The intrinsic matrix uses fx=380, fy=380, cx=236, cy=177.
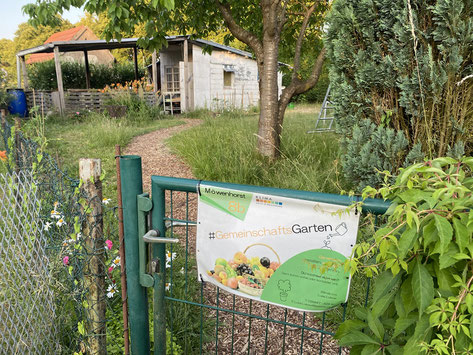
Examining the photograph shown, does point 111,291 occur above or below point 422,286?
below

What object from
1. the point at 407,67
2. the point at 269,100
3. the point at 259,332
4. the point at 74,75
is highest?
the point at 74,75

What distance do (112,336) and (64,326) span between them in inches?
13.5

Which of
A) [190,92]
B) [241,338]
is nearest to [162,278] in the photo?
[241,338]

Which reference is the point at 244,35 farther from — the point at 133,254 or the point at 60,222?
the point at 133,254

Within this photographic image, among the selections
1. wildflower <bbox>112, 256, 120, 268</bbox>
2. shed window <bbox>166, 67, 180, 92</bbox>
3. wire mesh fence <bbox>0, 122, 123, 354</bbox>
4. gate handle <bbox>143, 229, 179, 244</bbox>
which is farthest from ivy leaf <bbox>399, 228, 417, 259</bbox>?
shed window <bbox>166, 67, 180, 92</bbox>


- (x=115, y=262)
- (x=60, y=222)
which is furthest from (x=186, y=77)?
(x=115, y=262)

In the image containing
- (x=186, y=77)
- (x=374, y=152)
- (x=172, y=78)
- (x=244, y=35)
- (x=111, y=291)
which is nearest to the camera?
(x=111, y=291)

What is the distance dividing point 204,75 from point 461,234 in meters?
17.1

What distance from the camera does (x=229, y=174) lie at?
5.54m

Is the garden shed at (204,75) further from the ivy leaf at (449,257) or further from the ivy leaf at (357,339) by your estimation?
the ivy leaf at (449,257)

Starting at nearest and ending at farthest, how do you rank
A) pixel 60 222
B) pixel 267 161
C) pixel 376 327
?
pixel 376 327 → pixel 60 222 → pixel 267 161

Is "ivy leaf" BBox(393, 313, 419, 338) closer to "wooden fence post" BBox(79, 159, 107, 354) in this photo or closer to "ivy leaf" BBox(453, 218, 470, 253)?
"ivy leaf" BBox(453, 218, 470, 253)

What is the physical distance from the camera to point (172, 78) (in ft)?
58.7

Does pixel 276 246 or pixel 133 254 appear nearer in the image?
pixel 276 246
